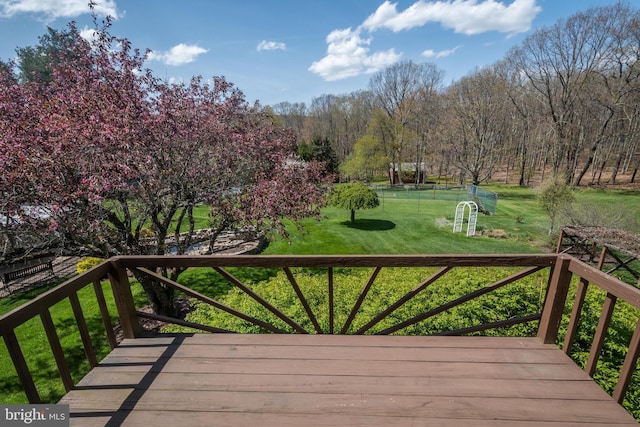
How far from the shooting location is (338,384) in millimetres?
2043

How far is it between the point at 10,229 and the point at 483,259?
6.11 m

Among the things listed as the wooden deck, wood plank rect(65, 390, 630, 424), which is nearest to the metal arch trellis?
the wooden deck

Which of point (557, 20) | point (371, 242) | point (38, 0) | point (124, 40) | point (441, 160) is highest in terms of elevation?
point (557, 20)

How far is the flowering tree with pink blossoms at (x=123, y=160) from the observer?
4.31m

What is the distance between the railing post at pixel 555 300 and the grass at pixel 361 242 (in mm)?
5157

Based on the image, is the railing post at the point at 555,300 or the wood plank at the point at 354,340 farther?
the wood plank at the point at 354,340

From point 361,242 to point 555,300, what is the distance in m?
11.5

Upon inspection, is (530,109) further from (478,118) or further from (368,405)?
(368,405)

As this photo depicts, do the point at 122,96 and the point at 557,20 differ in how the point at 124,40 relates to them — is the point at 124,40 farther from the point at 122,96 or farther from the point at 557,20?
the point at 557,20

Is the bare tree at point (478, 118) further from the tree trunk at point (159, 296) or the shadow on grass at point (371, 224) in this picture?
the tree trunk at point (159, 296)

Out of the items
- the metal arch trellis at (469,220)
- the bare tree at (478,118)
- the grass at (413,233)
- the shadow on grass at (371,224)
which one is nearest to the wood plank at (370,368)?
the grass at (413,233)

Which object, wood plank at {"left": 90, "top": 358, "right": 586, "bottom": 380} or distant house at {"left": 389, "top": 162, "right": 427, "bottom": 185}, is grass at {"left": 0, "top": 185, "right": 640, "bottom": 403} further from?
distant house at {"left": 389, "top": 162, "right": 427, "bottom": 185}

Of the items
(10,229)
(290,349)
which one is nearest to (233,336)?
(290,349)

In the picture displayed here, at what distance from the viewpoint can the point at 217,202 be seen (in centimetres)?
593
